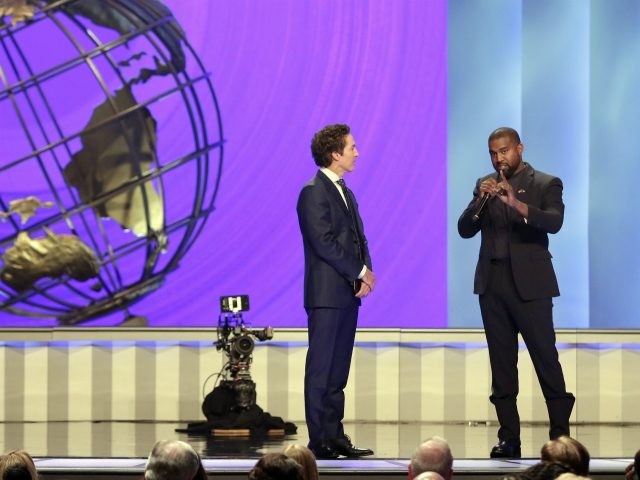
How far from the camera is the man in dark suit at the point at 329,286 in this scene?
5.61 meters

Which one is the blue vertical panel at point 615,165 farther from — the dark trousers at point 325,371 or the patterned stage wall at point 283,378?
the dark trousers at point 325,371

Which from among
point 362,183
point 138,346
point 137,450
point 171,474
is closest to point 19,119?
point 138,346

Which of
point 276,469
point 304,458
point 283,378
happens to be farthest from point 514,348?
point 276,469

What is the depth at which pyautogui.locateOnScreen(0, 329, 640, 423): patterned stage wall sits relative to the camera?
27.0 feet

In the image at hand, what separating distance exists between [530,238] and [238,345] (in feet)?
7.83

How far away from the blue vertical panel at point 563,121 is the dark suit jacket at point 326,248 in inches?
114

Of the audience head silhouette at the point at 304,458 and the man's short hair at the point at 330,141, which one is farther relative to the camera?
the man's short hair at the point at 330,141

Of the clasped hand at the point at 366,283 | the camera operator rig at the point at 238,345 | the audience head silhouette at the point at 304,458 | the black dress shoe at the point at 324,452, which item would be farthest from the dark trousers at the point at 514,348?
the audience head silhouette at the point at 304,458

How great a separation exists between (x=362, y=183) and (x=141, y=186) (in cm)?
134

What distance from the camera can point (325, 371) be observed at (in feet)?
18.5

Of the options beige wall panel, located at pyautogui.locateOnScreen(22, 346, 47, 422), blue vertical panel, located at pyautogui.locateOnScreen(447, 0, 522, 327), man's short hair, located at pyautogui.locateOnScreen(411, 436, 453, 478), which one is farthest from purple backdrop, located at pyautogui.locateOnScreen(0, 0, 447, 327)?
man's short hair, located at pyautogui.locateOnScreen(411, 436, 453, 478)

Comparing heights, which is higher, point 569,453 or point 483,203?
point 483,203

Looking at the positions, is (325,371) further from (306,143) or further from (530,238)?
(306,143)

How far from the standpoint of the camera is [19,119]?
832cm
